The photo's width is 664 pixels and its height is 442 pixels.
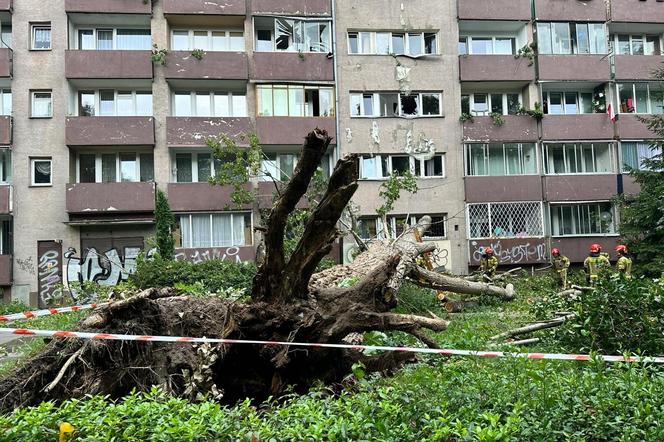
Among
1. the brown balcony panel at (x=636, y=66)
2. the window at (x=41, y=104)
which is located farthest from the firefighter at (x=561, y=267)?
the window at (x=41, y=104)

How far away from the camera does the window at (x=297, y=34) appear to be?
2212 cm

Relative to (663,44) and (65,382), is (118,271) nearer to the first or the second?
(65,382)

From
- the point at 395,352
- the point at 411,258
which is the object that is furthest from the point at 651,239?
the point at 395,352

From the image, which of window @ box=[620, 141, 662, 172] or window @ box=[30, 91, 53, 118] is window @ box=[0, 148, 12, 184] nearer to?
window @ box=[30, 91, 53, 118]

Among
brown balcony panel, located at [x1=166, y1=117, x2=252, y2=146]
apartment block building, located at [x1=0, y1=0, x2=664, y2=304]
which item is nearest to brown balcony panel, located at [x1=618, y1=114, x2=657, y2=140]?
apartment block building, located at [x1=0, y1=0, x2=664, y2=304]

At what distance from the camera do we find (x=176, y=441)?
9.36ft

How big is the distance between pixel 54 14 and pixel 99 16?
1.76 meters

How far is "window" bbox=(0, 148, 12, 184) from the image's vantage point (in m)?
20.3

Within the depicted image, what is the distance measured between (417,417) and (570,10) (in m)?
25.6

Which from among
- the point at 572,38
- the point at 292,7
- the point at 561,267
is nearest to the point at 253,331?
the point at 561,267

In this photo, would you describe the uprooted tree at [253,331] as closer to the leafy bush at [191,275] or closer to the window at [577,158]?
the leafy bush at [191,275]

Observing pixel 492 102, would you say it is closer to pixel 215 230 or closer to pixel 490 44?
pixel 490 44

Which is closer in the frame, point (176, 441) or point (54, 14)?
point (176, 441)

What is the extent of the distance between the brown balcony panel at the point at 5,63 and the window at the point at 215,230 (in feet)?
29.7
